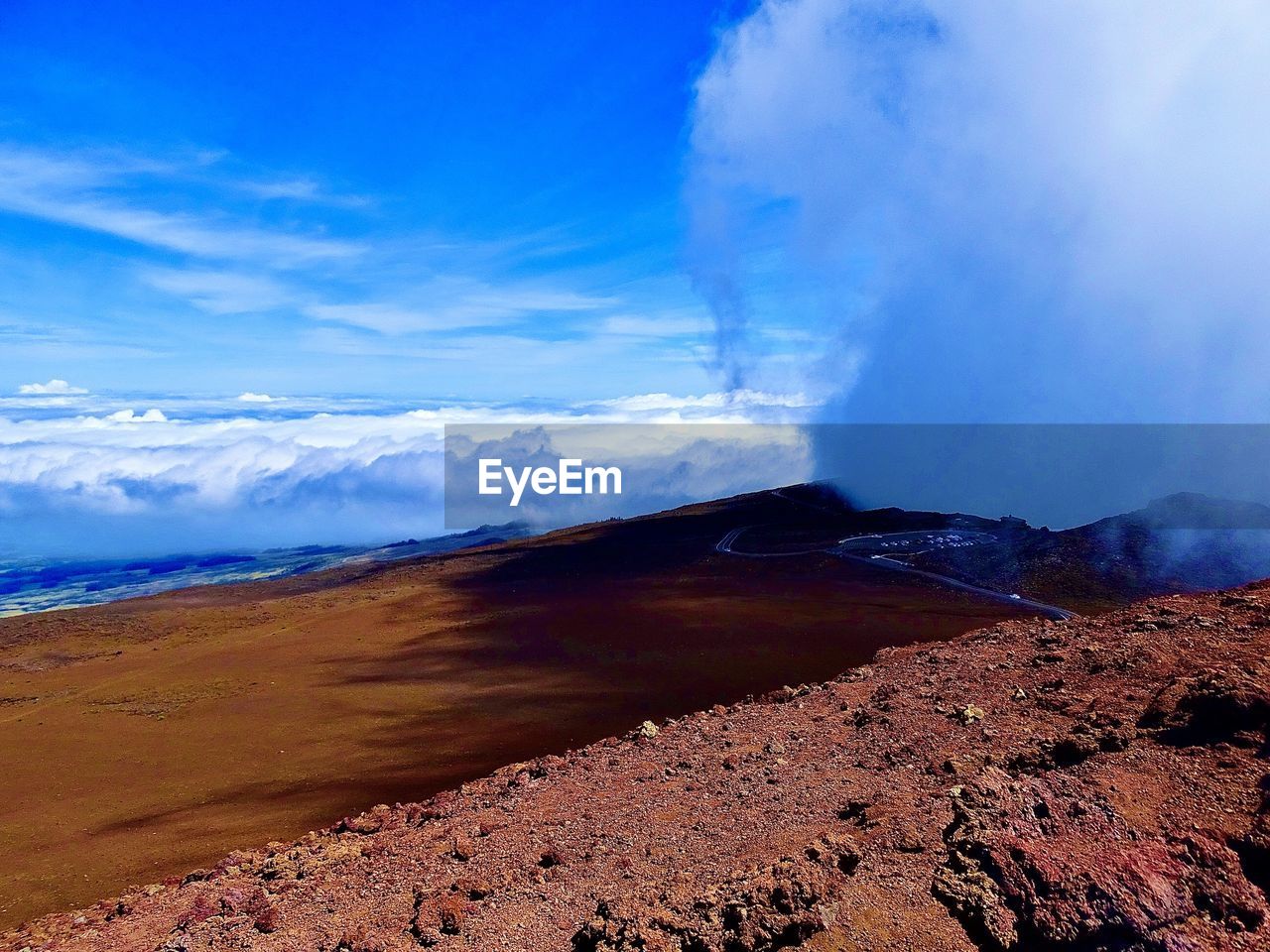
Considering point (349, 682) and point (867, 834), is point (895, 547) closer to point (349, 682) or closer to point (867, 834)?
point (349, 682)

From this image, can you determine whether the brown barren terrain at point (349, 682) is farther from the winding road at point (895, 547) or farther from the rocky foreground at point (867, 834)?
the rocky foreground at point (867, 834)

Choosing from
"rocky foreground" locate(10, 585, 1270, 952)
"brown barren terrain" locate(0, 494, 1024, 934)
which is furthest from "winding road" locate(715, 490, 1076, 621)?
"rocky foreground" locate(10, 585, 1270, 952)

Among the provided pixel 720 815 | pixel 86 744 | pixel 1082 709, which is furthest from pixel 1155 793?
pixel 86 744

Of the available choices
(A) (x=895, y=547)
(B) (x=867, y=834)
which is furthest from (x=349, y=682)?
(A) (x=895, y=547)

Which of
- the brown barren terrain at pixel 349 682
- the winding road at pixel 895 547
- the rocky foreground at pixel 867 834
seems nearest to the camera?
the rocky foreground at pixel 867 834

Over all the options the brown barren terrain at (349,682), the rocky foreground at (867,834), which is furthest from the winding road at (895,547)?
the rocky foreground at (867,834)

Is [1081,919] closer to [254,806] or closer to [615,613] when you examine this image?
[254,806]

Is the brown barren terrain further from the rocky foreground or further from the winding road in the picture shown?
the rocky foreground
